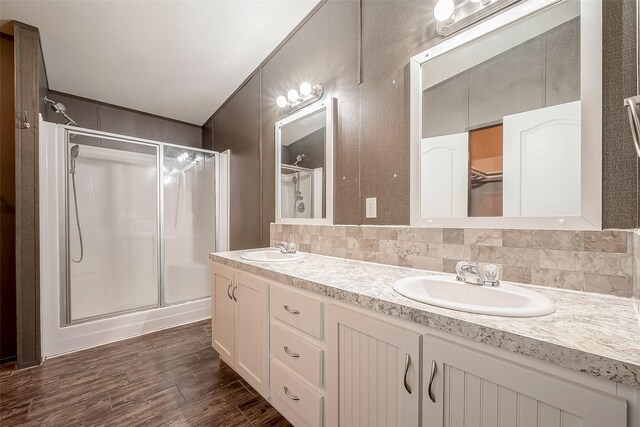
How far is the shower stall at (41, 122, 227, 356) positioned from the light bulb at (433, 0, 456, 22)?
2.58 meters

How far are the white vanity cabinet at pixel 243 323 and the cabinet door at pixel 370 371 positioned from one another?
483 mm

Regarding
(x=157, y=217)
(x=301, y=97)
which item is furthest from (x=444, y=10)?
(x=157, y=217)

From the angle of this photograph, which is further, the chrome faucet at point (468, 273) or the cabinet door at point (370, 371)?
the chrome faucet at point (468, 273)

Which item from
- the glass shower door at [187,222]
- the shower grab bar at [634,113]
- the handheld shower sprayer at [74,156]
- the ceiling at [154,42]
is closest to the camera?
the shower grab bar at [634,113]

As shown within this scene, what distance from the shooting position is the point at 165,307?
8.77 ft

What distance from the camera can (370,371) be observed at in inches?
35.6

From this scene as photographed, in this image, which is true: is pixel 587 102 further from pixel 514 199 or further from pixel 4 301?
pixel 4 301

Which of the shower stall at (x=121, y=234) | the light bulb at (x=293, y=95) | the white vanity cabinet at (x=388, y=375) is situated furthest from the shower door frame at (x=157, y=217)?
the white vanity cabinet at (x=388, y=375)

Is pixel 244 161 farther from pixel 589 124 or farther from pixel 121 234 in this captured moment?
pixel 589 124

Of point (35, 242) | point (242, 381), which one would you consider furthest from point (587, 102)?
point (35, 242)

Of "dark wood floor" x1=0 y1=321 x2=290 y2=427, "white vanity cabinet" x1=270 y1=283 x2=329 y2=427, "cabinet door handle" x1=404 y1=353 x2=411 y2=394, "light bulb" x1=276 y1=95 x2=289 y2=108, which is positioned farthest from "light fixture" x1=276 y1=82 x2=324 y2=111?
"dark wood floor" x1=0 y1=321 x2=290 y2=427

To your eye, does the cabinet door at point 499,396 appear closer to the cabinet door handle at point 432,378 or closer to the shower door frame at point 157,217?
the cabinet door handle at point 432,378

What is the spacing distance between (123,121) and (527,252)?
4.05 m

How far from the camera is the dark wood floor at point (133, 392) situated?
1400 millimetres
